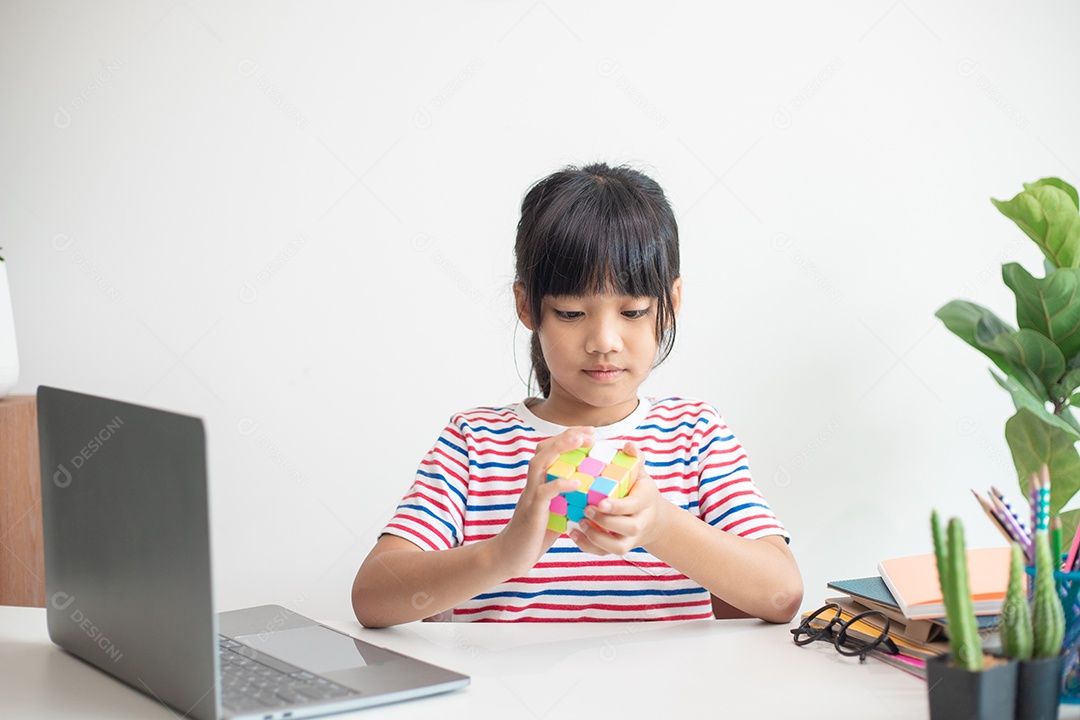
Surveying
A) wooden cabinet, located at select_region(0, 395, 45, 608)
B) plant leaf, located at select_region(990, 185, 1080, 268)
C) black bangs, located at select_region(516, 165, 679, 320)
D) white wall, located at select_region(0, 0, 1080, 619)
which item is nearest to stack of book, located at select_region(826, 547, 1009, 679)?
black bangs, located at select_region(516, 165, 679, 320)

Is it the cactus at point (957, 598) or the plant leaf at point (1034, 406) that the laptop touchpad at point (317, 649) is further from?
the plant leaf at point (1034, 406)

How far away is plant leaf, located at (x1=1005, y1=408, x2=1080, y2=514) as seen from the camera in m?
1.60

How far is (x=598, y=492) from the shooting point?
3.07ft

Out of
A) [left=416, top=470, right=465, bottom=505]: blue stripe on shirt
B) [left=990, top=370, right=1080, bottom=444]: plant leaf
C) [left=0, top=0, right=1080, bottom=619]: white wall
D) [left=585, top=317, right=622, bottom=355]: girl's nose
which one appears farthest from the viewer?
[left=0, top=0, right=1080, bottom=619]: white wall

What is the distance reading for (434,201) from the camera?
6.74 feet

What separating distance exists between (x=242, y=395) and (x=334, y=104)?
64cm

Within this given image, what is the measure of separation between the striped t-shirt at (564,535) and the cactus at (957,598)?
573 millimetres

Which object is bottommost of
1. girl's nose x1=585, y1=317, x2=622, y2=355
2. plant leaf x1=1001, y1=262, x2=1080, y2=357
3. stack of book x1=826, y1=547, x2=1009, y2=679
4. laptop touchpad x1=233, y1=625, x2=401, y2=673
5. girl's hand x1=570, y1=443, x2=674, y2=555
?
laptop touchpad x1=233, y1=625, x2=401, y2=673

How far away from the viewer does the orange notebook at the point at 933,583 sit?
0.92 m

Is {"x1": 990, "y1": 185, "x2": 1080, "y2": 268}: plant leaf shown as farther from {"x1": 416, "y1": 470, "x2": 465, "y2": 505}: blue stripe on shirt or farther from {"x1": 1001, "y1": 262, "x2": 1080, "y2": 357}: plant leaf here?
{"x1": 416, "y1": 470, "x2": 465, "y2": 505}: blue stripe on shirt

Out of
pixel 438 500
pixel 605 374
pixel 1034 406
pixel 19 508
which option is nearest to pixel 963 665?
pixel 605 374

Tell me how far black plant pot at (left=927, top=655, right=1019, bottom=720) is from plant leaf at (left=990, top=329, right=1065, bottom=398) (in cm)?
105

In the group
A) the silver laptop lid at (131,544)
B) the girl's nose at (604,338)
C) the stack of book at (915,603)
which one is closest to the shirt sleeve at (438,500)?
the girl's nose at (604,338)

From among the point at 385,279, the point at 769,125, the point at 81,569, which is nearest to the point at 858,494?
the point at 769,125
